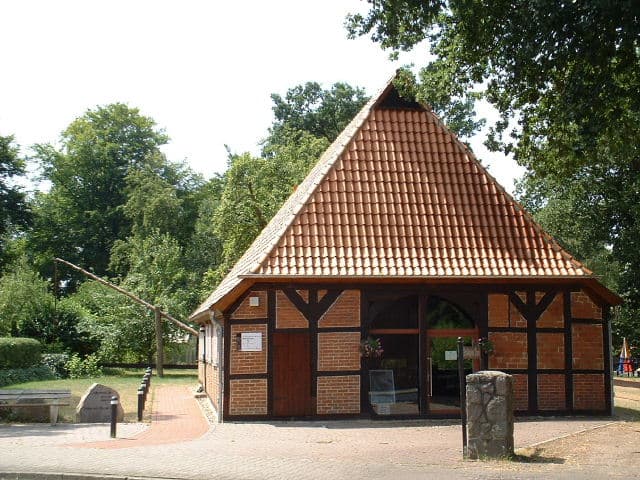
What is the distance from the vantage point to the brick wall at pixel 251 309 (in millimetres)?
16781

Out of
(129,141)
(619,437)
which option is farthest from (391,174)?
(129,141)

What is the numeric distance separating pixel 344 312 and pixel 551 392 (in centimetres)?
480

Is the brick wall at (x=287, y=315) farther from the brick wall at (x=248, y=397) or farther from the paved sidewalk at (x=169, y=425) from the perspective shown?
the paved sidewalk at (x=169, y=425)

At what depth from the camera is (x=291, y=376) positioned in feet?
55.2

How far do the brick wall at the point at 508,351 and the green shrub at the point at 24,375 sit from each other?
1619 cm

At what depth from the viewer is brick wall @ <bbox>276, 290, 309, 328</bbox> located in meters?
16.8

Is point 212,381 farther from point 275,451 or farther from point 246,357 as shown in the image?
point 275,451

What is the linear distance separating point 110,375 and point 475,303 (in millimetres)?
20072

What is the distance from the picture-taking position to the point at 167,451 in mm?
12469

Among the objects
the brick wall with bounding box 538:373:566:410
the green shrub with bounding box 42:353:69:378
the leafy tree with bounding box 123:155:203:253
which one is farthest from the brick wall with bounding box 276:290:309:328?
the leafy tree with bounding box 123:155:203:253

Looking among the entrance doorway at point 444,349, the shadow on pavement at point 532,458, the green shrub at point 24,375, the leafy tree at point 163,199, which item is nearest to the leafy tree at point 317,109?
the leafy tree at point 163,199

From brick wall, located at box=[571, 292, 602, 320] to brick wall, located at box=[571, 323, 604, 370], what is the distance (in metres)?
0.22

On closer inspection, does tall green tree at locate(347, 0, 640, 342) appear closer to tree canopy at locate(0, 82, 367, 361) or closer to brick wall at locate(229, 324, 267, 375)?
brick wall at locate(229, 324, 267, 375)

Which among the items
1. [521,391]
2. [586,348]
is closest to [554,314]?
[586,348]
